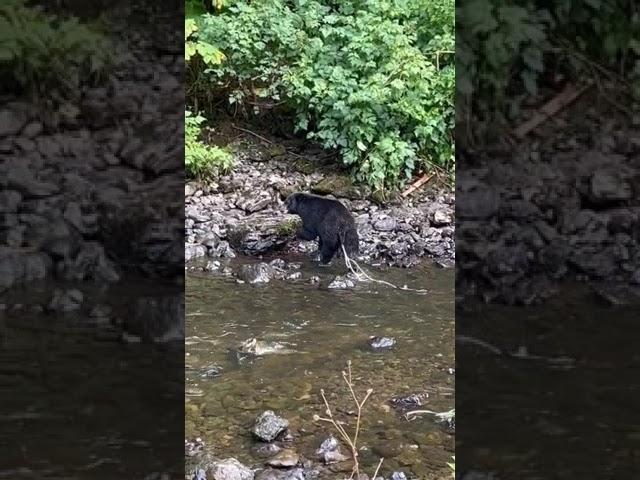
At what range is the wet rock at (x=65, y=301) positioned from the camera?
1531 millimetres

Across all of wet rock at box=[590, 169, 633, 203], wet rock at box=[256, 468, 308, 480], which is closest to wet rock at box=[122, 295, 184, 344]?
wet rock at box=[256, 468, 308, 480]

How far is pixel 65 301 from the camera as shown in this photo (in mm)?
1534

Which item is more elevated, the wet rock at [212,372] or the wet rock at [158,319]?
the wet rock at [158,319]

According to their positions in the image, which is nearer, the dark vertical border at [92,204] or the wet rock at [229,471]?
the dark vertical border at [92,204]

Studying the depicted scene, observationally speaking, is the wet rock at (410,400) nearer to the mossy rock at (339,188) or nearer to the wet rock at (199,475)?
the wet rock at (199,475)

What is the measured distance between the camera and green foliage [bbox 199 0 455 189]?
5.04 meters

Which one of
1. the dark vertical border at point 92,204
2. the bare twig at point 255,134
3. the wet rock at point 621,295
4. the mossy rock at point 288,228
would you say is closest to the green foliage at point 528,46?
the wet rock at point 621,295

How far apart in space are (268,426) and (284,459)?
142 mm

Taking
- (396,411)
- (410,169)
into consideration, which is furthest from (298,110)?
(396,411)

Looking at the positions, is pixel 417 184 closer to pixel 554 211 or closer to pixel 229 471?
pixel 229 471

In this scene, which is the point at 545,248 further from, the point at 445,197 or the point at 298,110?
the point at 298,110

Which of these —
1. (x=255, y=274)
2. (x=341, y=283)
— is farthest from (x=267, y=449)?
(x=255, y=274)

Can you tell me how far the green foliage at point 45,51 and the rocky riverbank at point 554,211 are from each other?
697 mm

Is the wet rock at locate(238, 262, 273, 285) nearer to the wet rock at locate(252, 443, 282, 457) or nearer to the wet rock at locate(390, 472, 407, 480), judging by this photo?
the wet rock at locate(252, 443, 282, 457)
